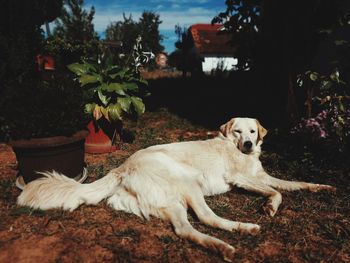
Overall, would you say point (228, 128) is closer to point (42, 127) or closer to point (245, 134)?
point (245, 134)

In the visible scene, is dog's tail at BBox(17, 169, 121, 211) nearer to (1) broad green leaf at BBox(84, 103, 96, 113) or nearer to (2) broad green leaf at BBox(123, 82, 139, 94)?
(1) broad green leaf at BBox(84, 103, 96, 113)

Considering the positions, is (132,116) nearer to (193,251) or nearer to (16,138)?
(16,138)

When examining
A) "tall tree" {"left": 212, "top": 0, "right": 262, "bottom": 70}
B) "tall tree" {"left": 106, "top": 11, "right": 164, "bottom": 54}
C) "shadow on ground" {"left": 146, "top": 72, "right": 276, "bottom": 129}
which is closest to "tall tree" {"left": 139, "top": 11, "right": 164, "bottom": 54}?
"tall tree" {"left": 106, "top": 11, "right": 164, "bottom": 54}

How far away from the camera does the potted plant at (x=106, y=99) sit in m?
4.98

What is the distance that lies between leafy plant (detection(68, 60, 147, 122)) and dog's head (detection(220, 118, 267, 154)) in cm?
183

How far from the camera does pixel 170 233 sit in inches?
110

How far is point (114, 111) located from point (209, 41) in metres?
30.1

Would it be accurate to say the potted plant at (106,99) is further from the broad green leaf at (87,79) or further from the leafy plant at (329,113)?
the leafy plant at (329,113)

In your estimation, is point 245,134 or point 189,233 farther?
point 245,134

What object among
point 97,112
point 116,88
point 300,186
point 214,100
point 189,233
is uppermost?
point 116,88

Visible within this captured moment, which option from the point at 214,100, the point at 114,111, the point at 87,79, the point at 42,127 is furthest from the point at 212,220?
the point at 214,100

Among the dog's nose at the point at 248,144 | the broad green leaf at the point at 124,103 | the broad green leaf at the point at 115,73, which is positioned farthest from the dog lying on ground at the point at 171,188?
the broad green leaf at the point at 115,73

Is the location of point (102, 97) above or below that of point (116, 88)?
below

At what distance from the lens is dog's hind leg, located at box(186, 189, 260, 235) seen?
2811mm
